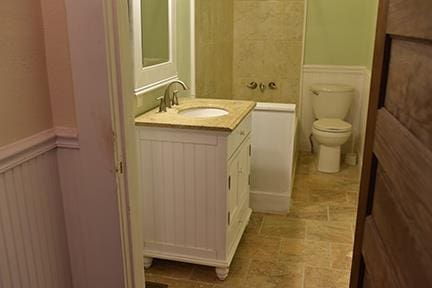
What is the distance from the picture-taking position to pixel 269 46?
14.4 feet

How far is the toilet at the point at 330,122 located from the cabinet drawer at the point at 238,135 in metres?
1.57

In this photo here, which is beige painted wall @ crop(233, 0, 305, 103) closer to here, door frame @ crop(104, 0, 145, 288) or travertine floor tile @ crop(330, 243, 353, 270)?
travertine floor tile @ crop(330, 243, 353, 270)

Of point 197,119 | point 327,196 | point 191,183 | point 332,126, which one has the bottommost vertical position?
point 327,196

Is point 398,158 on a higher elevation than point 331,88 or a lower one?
higher

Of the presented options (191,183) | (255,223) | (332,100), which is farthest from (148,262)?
(332,100)

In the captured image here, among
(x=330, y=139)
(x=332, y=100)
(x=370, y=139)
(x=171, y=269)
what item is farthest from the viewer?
(x=332, y=100)

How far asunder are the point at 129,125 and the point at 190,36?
5.62 feet

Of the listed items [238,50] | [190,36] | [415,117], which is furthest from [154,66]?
[238,50]

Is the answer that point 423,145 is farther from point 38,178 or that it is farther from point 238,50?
point 238,50

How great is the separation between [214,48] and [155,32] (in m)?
1.17

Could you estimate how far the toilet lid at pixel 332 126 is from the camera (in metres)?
3.91

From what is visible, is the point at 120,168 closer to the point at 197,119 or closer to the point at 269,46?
the point at 197,119

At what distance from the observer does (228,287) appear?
227 cm

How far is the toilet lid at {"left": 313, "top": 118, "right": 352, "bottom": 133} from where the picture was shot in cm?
391
